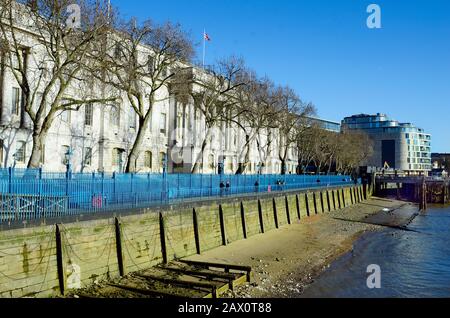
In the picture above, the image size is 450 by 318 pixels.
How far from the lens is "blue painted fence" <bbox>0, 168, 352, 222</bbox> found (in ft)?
54.0

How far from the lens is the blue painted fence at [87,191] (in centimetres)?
1645

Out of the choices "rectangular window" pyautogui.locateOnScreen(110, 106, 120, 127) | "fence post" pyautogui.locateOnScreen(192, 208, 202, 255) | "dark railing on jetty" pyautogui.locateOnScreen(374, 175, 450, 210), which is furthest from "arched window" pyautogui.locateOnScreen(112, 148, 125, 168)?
"dark railing on jetty" pyautogui.locateOnScreen(374, 175, 450, 210)

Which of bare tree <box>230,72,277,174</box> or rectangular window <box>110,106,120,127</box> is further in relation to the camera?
bare tree <box>230,72,277,174</box>

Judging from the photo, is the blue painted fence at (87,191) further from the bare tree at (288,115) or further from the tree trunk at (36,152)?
the bare tree at (288,115)

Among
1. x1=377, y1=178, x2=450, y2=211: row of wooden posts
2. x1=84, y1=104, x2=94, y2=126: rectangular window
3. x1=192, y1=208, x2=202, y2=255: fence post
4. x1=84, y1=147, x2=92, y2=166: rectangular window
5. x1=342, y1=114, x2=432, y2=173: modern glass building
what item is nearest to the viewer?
x1=192, y1=208, x2=202, y2=255: fence post

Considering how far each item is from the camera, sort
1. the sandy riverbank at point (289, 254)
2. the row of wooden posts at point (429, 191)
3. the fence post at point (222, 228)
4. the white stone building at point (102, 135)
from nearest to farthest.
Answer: the sandy riverbank at point (289, 254)
the fence post at point (222, 228)
the white stone building at point (102, 135)
the row of wooden posts at point (429, 191)

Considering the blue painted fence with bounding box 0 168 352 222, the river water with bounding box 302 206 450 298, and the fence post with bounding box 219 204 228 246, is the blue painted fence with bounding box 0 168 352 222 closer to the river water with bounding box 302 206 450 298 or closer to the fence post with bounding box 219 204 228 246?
the fence post with bounding box 219 204 228 246

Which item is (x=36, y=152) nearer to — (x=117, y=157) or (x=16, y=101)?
(x=16, y=101)

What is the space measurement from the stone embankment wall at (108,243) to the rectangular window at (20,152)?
46.9 ft

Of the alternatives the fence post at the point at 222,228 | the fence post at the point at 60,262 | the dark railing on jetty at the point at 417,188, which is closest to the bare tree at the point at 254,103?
the fence post at the point at 222,228

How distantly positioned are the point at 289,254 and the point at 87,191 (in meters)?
12.7

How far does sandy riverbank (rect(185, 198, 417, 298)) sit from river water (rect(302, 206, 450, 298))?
2.70ft
